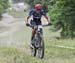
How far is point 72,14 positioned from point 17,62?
576 inches

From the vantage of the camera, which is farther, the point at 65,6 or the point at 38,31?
the point at 65,6

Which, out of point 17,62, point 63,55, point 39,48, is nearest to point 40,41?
point 39,48

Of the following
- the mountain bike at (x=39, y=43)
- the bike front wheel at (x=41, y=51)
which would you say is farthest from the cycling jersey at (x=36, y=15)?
the bike front wheel at (x=41, y=51)

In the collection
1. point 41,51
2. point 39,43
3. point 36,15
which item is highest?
point 36,15

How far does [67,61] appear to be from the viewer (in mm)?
11164

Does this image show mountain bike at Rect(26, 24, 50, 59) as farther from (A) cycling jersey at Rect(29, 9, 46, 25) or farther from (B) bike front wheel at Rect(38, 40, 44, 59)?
(A) cycling jersey at Rect(29, 9, 46, 25)

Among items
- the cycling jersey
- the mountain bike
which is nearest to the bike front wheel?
the mountain bike

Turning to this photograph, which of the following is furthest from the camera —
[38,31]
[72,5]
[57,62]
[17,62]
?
[72,5]

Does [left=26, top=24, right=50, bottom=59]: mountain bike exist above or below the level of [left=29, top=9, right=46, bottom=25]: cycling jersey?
below

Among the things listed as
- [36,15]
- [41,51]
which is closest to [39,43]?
[41,51]

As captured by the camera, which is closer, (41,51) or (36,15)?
(41,51)

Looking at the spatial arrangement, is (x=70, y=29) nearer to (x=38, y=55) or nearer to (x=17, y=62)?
(x=38, y=55)

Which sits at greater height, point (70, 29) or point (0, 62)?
point (0, 62)

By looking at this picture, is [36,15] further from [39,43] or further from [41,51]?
[41,51]
